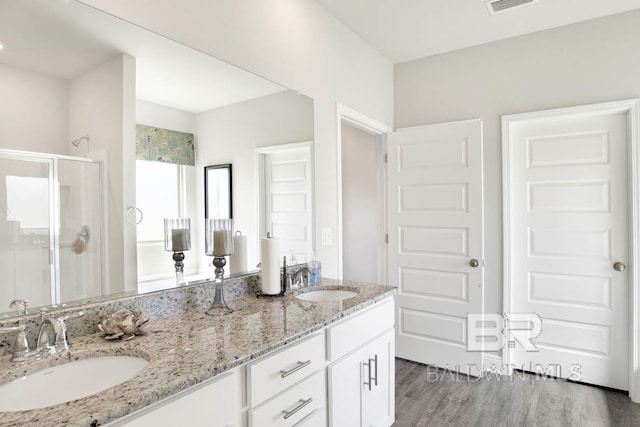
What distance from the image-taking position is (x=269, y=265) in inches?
74.8

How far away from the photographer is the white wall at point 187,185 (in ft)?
5.02

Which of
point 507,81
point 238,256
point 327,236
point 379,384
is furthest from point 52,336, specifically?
point 507,81

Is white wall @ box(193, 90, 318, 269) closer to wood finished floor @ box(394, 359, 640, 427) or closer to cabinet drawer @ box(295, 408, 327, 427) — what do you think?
cabinet drawer @ box(295, 408, 327, 427)

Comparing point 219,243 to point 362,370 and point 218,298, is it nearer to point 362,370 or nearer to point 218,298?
point 218,298

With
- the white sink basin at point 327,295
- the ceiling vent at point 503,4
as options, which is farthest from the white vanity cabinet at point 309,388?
the ceiling vent at point 503,4

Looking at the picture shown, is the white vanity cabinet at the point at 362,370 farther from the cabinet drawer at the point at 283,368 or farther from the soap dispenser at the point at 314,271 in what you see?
the soap dispenser at the point at 314,271

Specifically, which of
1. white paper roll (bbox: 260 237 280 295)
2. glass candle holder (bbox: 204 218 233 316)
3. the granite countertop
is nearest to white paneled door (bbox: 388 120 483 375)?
the granite countertop

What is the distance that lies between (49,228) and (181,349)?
0.60 metres

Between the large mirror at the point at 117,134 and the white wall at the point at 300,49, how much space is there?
8 centimetres

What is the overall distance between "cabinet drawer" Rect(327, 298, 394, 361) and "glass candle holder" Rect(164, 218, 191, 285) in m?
0.72

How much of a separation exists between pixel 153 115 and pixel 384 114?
2.26m

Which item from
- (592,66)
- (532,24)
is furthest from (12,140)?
(592,66)

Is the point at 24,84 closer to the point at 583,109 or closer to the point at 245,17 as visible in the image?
the point at 245,17

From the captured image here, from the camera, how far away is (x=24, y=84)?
1184 millimetres
